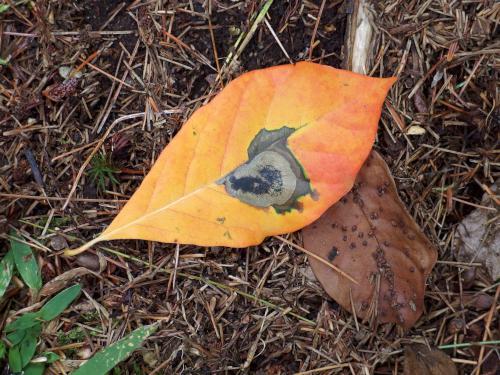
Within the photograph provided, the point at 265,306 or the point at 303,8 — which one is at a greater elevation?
the point at 303,8

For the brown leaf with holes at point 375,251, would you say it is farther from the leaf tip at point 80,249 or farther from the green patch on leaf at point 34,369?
the green patch on leaf at point 34,369

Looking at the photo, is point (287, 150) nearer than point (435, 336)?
Yes

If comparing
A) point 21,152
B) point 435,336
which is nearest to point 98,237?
point 21,152

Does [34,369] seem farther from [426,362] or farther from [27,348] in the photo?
[426,362]

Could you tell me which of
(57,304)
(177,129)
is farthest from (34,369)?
(177,129)

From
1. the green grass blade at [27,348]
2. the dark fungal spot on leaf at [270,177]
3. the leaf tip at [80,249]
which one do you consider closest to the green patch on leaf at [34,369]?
the green grass blade at [27,348]

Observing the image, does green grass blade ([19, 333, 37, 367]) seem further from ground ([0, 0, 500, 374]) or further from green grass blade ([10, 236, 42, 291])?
green grass blade ([10, 236, 42, 291])

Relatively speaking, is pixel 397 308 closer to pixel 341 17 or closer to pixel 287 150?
pixel 287 150

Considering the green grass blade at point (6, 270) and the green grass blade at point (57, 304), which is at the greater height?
the green grass blade at point (6, 270)
